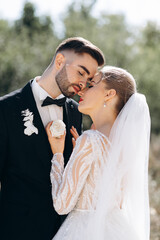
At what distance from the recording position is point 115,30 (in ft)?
52.2

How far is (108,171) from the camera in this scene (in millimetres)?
2625

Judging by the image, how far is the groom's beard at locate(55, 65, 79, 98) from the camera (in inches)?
129

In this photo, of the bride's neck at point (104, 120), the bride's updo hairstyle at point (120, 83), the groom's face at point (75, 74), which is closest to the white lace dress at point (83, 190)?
the bride's neck at point (104, 120)

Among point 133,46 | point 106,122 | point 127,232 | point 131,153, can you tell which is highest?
point 106,122

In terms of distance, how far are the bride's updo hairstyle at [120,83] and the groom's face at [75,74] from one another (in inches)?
17.9

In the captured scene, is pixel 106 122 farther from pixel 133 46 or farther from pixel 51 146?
pixel 133 46

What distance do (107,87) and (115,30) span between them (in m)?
13.7

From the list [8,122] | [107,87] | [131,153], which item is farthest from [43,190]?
[107,87]

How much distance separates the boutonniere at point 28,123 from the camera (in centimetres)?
300

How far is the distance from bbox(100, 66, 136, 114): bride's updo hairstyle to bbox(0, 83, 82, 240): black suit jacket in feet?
2.24

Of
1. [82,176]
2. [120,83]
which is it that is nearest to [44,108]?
[120,83]

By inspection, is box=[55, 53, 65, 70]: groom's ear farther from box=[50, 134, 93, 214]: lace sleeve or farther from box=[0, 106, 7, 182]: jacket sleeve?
box=[50, 134, 93, 214]: lace sleeve

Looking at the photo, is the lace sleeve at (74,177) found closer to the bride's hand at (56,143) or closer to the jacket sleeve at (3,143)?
the bride's hand at (56,143)

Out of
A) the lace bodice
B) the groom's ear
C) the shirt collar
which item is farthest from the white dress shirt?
the lace bodice
